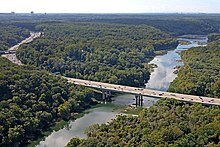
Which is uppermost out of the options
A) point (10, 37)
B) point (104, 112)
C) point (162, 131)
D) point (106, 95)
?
point (10, 37)

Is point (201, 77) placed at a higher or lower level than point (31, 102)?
higher

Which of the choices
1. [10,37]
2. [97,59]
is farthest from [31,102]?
[10,37]

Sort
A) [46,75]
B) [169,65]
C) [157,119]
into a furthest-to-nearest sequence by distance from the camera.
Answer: [169,65] → [46,75] → [157,119]

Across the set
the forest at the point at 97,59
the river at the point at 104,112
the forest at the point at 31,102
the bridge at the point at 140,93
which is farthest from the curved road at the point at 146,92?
the forest at the point at 31,102

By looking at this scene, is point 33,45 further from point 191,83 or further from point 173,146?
point 173,146

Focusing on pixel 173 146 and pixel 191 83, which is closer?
pixel 173 146

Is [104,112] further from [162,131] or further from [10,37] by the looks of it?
[10,37]

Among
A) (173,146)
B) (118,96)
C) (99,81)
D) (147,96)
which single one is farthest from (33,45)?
(173,146)

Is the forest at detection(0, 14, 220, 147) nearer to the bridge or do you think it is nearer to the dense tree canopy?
the bridge
